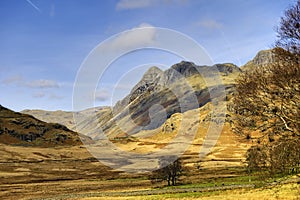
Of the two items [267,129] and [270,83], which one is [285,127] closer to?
[267,129]

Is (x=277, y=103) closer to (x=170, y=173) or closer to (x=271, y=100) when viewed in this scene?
(x=271, y=100)

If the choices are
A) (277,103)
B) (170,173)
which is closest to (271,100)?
(277,103)

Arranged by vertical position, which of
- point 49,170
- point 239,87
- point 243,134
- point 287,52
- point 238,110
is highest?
point 287,52

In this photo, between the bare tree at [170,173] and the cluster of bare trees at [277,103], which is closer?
the cluster of bare trees at [277,103]

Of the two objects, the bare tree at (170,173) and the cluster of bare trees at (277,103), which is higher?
the cluster of bare trees at (277,103)

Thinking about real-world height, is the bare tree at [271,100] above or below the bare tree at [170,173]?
above

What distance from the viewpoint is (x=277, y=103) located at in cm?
2264

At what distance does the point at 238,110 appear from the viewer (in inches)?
968

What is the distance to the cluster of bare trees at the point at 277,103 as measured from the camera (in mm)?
21516

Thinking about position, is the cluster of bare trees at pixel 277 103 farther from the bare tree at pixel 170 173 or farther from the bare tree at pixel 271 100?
the bare tree at pixel 170 173

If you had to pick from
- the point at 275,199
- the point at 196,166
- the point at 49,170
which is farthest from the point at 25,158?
the point at 275,199

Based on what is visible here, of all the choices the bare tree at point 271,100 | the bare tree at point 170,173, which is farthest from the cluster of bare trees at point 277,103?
the bare tree at point 170,173

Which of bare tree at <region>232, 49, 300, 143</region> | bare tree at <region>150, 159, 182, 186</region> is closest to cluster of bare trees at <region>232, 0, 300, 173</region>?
bare tree at <region>232, 49, 300, 143</region>

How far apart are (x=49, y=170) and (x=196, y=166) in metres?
60.0
